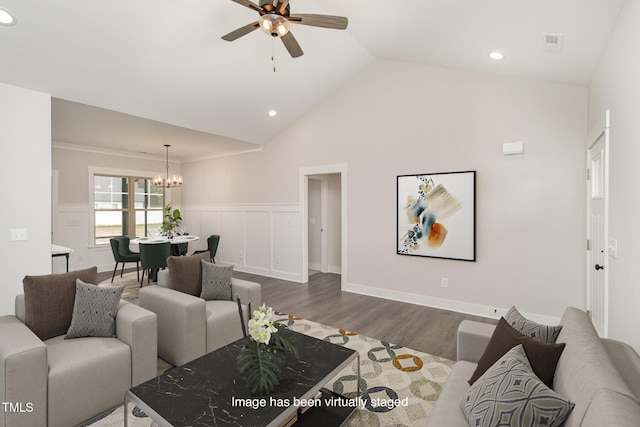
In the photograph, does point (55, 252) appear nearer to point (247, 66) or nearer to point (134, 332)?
point (134, 332)

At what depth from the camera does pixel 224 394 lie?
162 cm

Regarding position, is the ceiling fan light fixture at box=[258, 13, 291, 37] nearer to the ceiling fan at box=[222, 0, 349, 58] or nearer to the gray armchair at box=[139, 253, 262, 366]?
the ceiling fan at box=[222, 0, 349, 58]

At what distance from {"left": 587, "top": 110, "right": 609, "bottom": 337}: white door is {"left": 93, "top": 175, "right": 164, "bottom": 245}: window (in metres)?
7.06

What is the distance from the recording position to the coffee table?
4.76 ft

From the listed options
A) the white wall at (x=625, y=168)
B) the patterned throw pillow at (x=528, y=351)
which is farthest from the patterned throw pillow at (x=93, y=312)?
the white wall at (x=625, y=168)

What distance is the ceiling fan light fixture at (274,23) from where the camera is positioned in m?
2.44

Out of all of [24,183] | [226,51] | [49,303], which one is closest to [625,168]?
[226,51]

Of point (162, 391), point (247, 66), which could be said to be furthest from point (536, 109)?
point (162, 391)

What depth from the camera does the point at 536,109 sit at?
12.0 feet

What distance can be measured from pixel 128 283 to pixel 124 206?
2.53 m

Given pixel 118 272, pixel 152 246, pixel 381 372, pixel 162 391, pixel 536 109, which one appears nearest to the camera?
pixel 162 391

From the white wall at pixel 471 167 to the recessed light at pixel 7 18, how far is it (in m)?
3.87

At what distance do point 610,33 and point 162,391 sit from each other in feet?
12.2

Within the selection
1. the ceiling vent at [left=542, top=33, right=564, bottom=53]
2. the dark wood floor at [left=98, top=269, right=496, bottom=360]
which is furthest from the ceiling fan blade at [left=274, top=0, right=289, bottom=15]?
the dark wood floor at [left=98, top=269, right=496, bottom=360]
